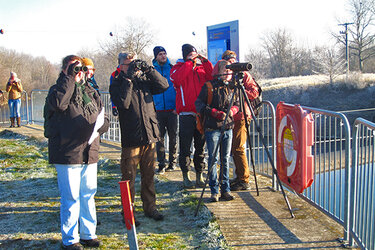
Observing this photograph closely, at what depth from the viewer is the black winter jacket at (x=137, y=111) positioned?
13.5 ft

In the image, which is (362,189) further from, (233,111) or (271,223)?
(233,111)

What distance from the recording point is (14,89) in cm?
1194

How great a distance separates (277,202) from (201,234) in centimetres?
139

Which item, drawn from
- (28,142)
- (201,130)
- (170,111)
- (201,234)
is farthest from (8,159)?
(201,234)

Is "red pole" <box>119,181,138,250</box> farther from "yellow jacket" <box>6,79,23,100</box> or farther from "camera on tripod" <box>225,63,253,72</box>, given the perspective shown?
"yellow jacket" <box>6,79,23,100</box>

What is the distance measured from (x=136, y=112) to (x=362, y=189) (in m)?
2.49

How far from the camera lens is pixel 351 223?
3.62 m

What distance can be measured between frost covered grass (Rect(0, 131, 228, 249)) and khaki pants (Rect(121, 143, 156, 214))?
0.25 meters

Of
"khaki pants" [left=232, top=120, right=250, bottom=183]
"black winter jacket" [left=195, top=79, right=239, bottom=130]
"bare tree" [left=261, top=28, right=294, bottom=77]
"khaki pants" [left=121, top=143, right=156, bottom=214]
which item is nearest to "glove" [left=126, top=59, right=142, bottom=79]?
"khaki pants" [left=121, top=143, right=156, bottom=214]

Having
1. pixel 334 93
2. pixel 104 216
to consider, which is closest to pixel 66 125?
pixel 104 216

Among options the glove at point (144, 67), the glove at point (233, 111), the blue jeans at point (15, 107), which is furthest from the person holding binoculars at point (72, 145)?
the blue jeans at point (15, 107)

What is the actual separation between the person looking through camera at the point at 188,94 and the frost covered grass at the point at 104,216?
521mm

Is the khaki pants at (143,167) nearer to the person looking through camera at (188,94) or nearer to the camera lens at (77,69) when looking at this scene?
the person looking through camera at (188,94)

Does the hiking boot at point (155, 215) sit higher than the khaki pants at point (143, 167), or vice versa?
the khaki pants at point (143, 167)
